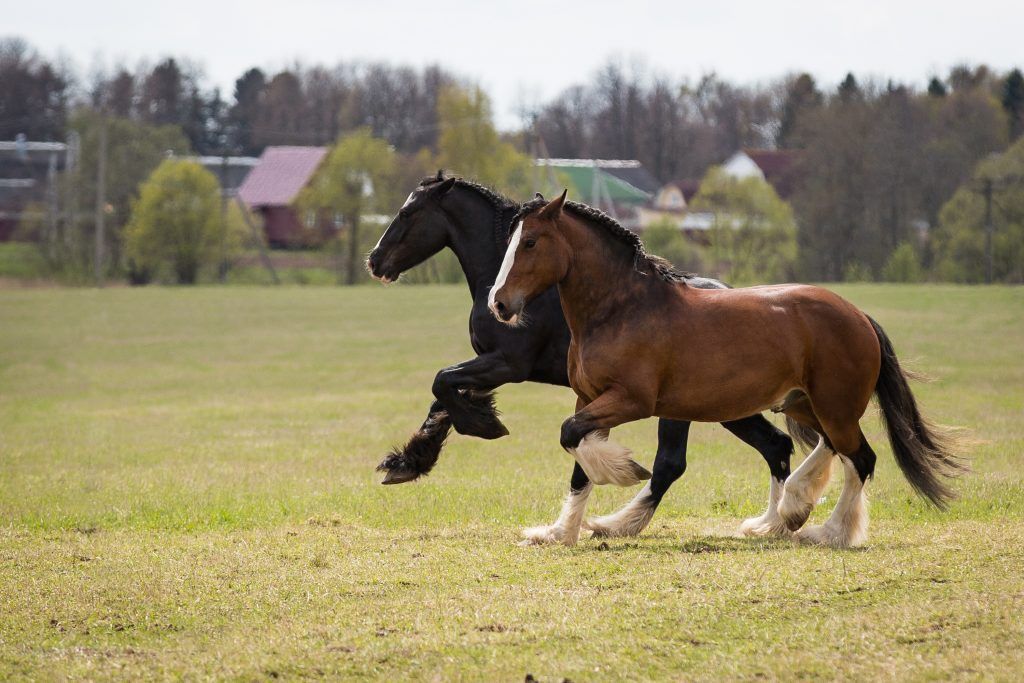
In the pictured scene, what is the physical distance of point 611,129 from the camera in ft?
356

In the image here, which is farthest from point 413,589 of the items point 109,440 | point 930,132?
point 930,132

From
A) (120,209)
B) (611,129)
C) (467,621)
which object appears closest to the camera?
(467,621)

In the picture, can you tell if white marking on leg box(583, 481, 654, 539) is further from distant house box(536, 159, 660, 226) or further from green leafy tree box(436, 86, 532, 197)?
distant house box(536, 159, 660, 226)

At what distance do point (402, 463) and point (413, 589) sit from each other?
2243 millimetres

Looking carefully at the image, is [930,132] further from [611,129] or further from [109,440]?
[109,440]

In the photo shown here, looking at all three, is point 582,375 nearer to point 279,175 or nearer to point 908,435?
point 908,435

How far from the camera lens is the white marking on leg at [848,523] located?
781cm

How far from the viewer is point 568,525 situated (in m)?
8.19

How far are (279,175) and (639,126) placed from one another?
32.3 metres

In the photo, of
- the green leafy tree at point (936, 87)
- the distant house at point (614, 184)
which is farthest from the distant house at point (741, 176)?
Result: the green leafy tree at point (936, 87)

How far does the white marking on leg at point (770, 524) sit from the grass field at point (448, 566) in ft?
0.68

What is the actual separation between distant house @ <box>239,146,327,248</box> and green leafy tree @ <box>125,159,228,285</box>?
17.4 meters

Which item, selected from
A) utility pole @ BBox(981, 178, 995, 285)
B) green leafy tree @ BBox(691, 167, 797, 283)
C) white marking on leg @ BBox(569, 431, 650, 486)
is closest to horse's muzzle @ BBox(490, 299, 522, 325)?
white marking on leg @ BBox(569, 431, 650, 486)

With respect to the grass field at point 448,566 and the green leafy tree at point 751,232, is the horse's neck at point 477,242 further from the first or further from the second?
the green leafy tree at point 751,232
